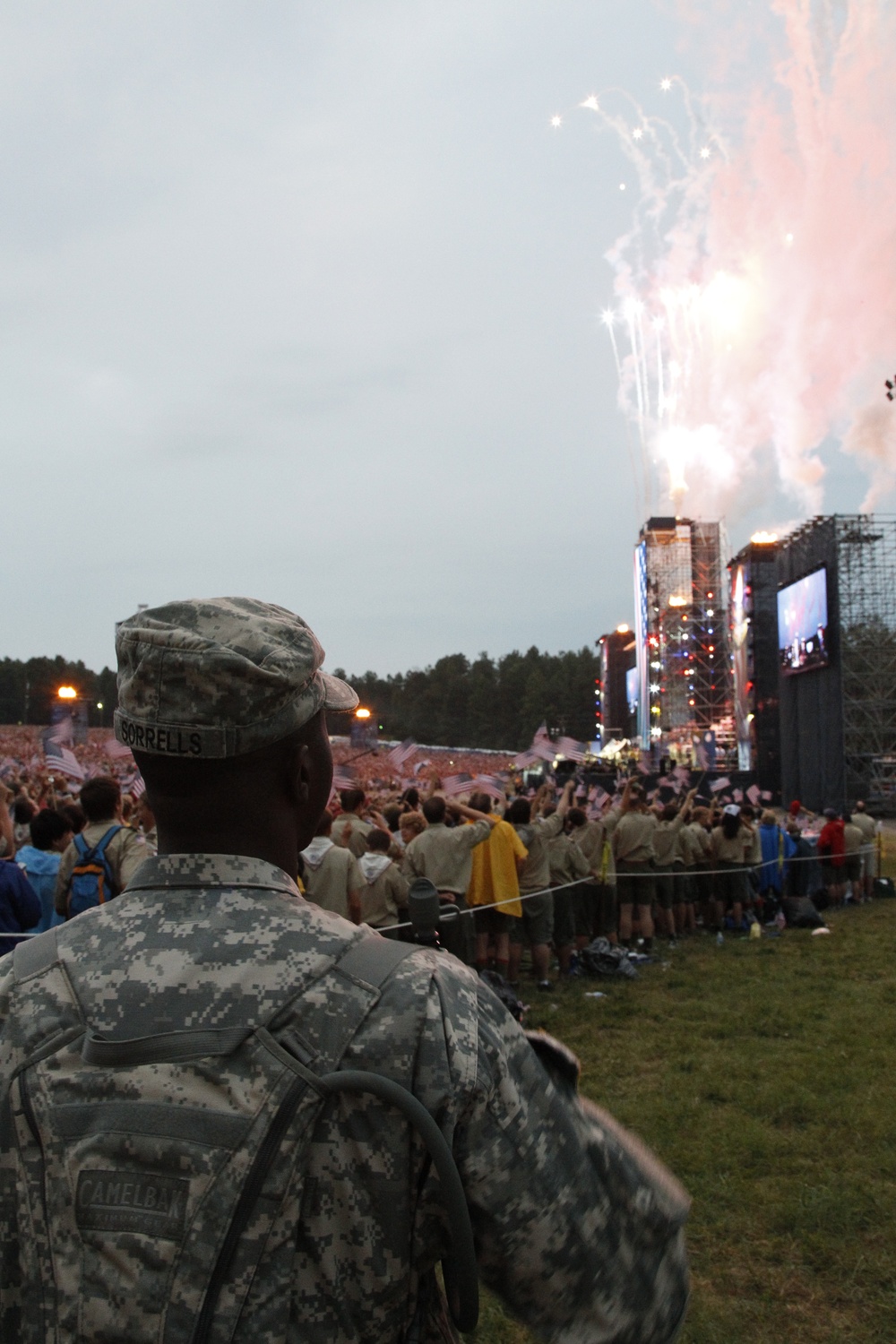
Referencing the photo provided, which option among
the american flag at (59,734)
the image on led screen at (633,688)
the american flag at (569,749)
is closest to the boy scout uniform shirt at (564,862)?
the american flag at (569,749)

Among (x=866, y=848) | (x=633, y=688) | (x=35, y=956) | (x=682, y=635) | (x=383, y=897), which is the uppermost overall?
(x=682, y=635)

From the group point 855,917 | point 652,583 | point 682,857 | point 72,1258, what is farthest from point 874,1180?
point 652,583

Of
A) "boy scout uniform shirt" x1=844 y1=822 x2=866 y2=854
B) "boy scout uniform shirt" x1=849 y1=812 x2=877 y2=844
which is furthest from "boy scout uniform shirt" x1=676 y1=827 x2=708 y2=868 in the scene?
"boy scout uniform shirt" x1=849 y1=812 x2=877 y2=844

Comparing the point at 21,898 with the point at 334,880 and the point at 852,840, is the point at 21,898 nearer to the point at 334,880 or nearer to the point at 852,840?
the point at 334,880

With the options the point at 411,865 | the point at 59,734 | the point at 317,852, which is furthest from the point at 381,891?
the point at 59,734

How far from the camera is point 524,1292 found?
1239 mm

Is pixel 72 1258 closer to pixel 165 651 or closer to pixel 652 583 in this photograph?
pixel 165 651

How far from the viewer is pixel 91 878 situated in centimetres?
590

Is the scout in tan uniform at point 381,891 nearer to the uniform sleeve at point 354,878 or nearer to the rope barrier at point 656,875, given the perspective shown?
the rope barrier at point 656,875

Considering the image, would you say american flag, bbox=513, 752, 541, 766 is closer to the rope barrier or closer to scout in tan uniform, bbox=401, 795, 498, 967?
the rope barrier

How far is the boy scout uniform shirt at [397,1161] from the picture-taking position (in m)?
1.20

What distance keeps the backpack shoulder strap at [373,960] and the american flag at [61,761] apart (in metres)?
12.4

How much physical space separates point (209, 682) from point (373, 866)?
674 centimetres

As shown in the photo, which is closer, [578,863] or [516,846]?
[516,846]
